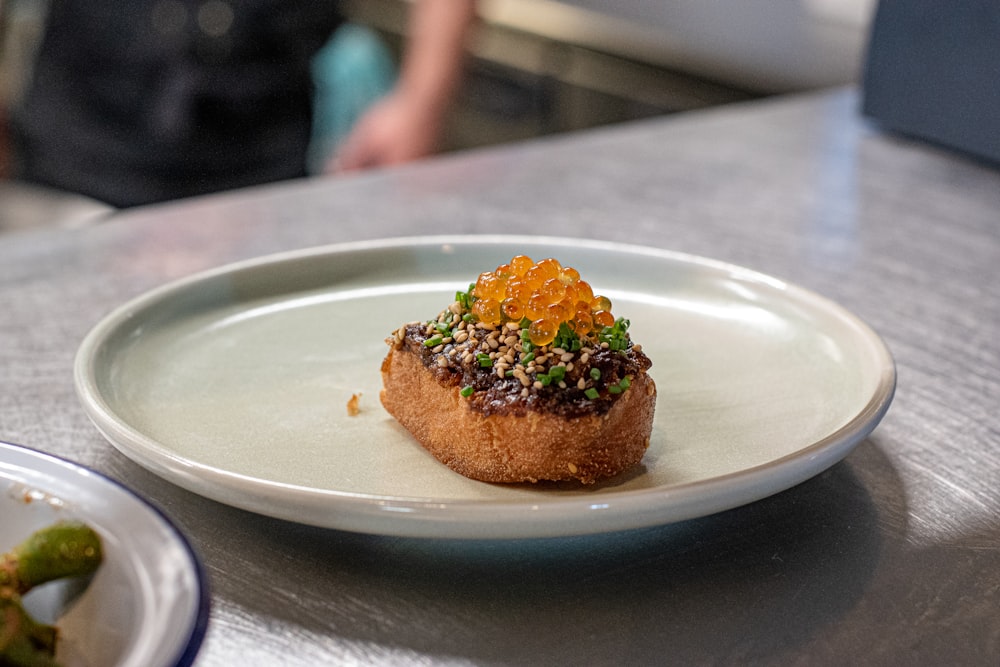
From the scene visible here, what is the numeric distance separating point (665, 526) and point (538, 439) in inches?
4.6

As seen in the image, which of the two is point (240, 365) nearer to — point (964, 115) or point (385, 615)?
point (385, 615)

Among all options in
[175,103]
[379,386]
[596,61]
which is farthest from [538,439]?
[596,61]

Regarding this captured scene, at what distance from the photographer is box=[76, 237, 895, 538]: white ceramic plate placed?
0.73 meters

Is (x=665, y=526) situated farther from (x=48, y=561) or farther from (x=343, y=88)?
(x=343, y=88)

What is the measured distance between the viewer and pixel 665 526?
2.75 feet

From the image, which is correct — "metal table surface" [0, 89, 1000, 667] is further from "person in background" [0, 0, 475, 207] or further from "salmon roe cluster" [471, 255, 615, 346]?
"person in background" [0, 0, 475, 207]

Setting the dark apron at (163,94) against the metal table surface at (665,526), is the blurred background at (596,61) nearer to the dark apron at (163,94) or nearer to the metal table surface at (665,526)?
the dark apron at (163,94)

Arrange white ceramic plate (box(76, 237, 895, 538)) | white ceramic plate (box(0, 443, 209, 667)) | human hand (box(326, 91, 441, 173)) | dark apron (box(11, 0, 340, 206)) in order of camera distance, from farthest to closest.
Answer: human hand (box(326, 91, 441, 173)) < dark apron (box(11, 0, 340, 206)) < white ceramic plate (box(76, 237, 895, 538)) < white ceramic plate (box(0, 443, 209, 667))

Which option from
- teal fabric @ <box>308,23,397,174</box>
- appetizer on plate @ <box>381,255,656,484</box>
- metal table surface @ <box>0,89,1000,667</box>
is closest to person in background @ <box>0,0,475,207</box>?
metal table surface @ <box>0,89,1000,667</box>

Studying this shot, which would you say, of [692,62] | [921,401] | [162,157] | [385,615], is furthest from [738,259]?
[692,62]

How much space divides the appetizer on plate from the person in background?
6.13 feet

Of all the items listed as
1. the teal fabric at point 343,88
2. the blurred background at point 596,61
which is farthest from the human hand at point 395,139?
the teal fabric at point 343,88

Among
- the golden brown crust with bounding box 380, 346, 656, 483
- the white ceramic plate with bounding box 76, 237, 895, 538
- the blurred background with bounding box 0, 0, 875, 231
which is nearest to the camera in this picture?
the white ceramic plate with bounding box 76, 237, 895, 538

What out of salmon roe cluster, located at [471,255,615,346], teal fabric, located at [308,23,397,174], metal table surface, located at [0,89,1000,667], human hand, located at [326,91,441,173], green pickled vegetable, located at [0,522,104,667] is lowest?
teal fabric, located at [308,23,397,174]
